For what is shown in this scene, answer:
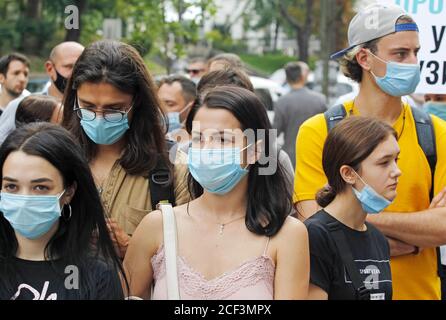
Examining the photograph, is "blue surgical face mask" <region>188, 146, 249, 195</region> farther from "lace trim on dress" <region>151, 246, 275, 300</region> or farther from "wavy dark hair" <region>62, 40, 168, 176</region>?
"wavy dark hair" <region>62, 40, 168, 176</region>

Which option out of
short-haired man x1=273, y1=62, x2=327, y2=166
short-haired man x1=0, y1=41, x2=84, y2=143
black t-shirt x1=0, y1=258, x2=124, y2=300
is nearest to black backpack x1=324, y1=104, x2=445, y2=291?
black t-shirt x1=0, y1=258, x2=124, y2=300

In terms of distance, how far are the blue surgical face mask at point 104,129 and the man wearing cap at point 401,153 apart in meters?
0.90

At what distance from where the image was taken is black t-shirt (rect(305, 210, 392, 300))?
3.96 m

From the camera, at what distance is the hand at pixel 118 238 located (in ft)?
13.4

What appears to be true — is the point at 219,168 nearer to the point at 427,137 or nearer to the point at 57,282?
the point at 57,282

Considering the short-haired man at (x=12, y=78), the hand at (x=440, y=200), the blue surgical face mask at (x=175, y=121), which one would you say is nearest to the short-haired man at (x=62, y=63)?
the blue surgical face mask at (x=175, y=121)

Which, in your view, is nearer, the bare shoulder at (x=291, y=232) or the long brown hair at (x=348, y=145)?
the bare shoulder at (x=291, y=232)

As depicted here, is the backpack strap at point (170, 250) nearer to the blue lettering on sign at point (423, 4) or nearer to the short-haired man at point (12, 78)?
the blue lettering on sign at point (423, 4)

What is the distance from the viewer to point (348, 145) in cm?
432

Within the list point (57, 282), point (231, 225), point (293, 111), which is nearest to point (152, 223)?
point (231, 225)

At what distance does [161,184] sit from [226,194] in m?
0.48

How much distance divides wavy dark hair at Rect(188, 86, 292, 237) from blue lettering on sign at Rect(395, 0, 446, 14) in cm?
218

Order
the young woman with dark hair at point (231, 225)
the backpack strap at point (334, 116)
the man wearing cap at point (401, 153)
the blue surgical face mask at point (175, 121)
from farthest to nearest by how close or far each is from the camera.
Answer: the blue surgical face mask at point (175, 121) < the backpack strap at point (334, 116) < the man wearing cap at point (401, 153) < the young woman with dark hair at point (231, 225)
